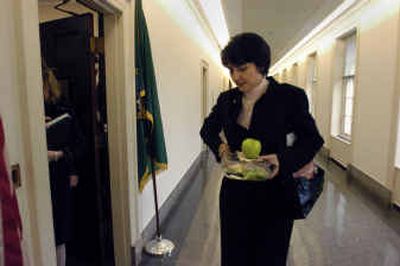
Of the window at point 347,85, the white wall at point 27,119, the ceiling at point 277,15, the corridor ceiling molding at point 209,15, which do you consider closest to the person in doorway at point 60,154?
the white wall at point 27,119

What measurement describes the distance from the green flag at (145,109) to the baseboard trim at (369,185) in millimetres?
2867

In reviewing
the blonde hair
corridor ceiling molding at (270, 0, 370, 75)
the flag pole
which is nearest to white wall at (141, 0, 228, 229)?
the flag pole

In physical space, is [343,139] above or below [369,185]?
above

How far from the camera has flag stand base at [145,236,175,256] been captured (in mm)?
2547

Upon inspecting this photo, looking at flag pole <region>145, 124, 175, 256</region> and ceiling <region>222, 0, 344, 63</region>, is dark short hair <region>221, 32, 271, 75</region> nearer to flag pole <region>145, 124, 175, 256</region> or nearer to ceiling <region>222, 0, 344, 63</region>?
flag pole <region>145, 124, 175, 256</region>

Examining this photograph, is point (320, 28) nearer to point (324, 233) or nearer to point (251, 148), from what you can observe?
point (324, 233)

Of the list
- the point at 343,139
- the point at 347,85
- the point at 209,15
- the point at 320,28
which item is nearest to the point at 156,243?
the point at 343,139

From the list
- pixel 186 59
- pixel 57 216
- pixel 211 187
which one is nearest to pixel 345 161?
pixel 211 187

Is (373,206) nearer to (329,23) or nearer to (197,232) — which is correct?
(197,232)

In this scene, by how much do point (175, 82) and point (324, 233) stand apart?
2.30m

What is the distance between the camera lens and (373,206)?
12.0ft

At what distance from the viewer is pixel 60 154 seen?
176cm

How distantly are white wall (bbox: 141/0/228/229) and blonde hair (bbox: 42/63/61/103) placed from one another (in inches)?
41.7

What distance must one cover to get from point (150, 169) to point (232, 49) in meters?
1.46
